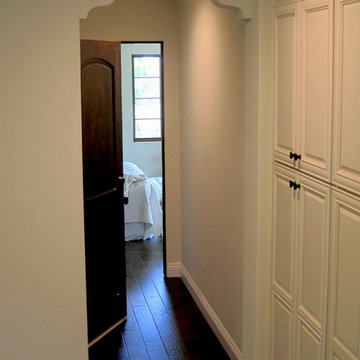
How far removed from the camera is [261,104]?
3178mm

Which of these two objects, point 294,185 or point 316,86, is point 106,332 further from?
point 316,86

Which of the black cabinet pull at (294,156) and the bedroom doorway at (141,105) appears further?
the bedroom doorway at (141,105)

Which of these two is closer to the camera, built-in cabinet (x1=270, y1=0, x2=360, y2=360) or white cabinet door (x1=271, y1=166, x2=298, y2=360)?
built-in cabinet (x1=270, y1=0, x2=360, y2=360)

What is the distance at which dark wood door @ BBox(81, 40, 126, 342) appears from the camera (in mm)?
4445

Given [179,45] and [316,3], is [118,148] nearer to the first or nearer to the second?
[179,45]

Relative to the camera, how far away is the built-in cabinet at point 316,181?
240 centimetres

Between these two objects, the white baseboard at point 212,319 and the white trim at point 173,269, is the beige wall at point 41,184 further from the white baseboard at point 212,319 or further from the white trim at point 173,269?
the white trim at point 173,269

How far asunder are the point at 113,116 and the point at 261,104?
1684 mm

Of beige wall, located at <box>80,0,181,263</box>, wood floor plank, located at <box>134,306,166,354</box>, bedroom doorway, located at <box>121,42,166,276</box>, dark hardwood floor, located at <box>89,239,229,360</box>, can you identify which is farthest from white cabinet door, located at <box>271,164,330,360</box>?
bedroom doorway, located at <box>121,42,166,276</box>

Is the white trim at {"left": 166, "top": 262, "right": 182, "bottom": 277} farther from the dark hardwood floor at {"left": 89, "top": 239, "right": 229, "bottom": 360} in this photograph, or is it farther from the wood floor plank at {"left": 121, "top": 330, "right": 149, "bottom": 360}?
the wood floor plank at {"left": 121, "top": 330, "right": 149, "bottom": 360}

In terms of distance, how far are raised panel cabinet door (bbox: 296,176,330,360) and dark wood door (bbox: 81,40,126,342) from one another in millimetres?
1912

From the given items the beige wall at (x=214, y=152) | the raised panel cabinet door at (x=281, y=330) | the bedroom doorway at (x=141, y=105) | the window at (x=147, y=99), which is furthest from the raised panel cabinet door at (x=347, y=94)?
the window at (x=147, y=99)

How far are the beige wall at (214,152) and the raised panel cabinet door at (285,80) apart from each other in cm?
80

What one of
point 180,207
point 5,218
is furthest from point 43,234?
point 180,207
